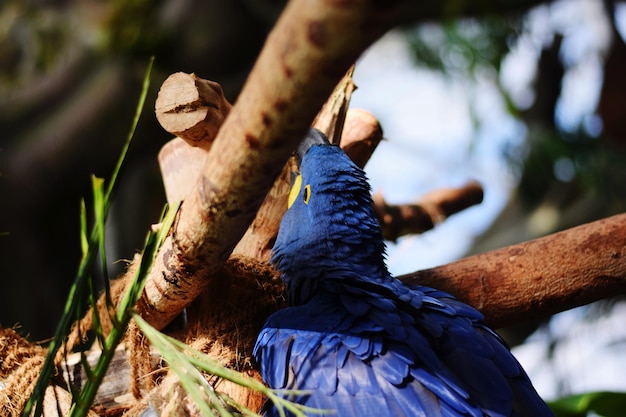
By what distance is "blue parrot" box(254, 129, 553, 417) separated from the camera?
994 millimetres

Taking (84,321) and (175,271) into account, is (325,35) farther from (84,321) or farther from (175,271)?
(84,321)

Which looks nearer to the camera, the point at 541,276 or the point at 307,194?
the point at 307,194

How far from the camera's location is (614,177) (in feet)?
11.7

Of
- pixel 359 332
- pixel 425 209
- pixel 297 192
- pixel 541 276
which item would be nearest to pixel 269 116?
pixel 359 332

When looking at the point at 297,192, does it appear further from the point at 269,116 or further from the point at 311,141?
the point at 269,116

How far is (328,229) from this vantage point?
47.5 inches

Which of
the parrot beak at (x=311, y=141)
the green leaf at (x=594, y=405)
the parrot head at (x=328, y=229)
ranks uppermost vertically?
the parrot beak at (x=311, y=141)

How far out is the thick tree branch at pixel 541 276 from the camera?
52.9 inches

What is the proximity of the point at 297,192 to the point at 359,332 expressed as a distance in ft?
1.12

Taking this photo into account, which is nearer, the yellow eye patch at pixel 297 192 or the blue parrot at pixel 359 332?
the blue parrot at pixel 359 332

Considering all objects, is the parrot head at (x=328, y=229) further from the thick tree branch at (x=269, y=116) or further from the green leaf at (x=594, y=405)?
the green leaf at (x=594, y=405)

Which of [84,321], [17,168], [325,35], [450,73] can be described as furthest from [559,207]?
[325,35]

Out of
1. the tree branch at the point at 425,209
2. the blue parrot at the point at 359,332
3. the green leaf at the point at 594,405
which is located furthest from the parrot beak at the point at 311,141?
the green leaf at the point at 594,405

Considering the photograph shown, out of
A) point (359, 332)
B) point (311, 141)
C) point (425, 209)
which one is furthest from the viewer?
point (425, 209)
